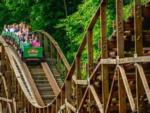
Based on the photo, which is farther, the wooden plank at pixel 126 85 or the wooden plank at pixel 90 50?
the wooden plank at pixel 90 50

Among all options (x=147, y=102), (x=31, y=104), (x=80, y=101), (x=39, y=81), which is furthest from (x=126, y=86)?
(x=39, y=81)

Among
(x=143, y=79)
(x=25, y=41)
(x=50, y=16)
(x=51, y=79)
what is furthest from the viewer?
(x=50, y=16)

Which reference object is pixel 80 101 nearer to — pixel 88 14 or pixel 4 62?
pixel 88 14

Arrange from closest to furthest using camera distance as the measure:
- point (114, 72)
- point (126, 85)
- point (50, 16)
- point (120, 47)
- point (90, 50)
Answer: point (126, 85), point (120, 47), point (114, 72), point (90, 50), point (50, 16)

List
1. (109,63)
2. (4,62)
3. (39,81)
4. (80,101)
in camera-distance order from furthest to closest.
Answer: (4,62), (39,81), (80,101), (109,63)

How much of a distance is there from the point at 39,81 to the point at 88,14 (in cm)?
281

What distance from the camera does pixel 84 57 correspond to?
19.1 m

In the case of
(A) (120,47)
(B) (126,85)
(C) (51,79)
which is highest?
(A) (120,47)

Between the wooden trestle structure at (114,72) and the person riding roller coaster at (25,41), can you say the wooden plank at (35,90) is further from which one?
the person riding roller coaster at (25,41)

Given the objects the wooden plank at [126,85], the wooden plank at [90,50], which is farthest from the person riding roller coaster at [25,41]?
the wooden plank at [126,85]

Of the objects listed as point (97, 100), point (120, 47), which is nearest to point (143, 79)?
point (120, 47)

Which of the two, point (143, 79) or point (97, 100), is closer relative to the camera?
point (143, 79)

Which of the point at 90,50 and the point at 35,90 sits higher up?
the point at 90,50

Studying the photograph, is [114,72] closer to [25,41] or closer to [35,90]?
[35,90]
